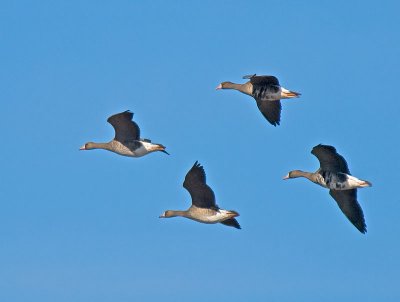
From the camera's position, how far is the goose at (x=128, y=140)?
45.8m

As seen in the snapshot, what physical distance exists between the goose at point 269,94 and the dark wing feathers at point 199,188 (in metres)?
3.68

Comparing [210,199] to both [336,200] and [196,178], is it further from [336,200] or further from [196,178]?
[336,200]

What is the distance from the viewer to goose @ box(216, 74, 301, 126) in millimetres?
46375

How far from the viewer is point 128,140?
1832 inches

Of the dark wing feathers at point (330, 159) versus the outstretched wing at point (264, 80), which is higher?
the outstretched wing at point (264, 80)

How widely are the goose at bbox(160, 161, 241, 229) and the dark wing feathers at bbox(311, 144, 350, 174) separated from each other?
332 centimetres

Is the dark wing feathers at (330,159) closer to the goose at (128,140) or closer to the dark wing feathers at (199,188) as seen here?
the dark wing feathers at (199,188)

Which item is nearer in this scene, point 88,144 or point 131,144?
point 131,144

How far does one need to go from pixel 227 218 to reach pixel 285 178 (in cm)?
492

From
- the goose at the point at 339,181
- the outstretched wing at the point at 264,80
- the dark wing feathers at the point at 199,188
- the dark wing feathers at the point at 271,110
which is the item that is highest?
the outstretched wing at the point at 264,80

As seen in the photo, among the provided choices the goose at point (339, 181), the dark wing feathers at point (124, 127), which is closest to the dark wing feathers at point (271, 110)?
the goose at point (339, 181)

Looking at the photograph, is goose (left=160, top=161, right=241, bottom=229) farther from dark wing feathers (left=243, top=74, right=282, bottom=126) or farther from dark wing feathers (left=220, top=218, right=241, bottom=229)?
dark wing feathers (left=243, top=74, right=282, bottom=126)

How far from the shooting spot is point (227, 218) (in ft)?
146

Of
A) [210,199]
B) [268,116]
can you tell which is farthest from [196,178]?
[268,116]
